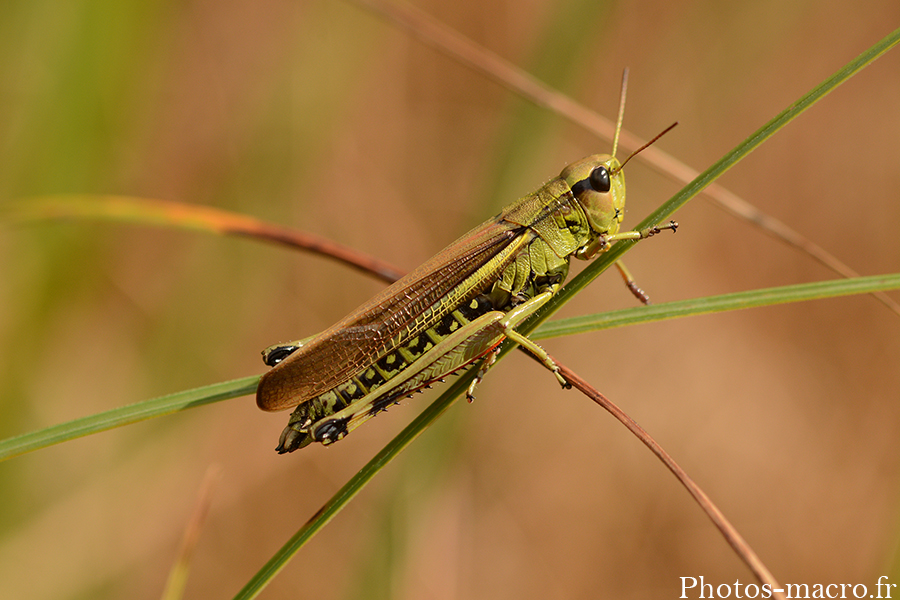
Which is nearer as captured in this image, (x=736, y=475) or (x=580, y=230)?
(x=580, y=230)

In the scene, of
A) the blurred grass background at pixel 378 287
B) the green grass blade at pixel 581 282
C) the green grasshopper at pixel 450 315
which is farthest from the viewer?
the blurred grass background at pixel 378 287

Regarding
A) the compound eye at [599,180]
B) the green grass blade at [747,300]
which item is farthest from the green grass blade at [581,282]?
the compound eye at [599,180]

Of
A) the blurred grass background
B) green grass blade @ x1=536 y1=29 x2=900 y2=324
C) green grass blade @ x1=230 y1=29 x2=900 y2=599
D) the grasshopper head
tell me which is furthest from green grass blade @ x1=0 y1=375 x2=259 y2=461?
the grasshopper head

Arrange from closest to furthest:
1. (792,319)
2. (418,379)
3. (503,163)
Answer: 1. (418,379)
2. (503,163)
3. (792,319)

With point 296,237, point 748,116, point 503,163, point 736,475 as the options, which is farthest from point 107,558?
point 748,116

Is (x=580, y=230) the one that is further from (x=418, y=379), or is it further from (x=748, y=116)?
(x=748, y=116)

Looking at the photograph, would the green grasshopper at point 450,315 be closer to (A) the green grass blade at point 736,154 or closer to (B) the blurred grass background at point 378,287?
(A) the green grass blade at point 736,154

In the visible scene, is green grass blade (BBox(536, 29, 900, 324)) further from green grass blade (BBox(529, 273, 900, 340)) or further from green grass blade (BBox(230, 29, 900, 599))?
green grass blade (BBox(529, 273, 900, 340))

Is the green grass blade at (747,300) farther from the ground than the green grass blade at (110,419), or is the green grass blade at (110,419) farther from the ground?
the green grass blade at (747,300)
